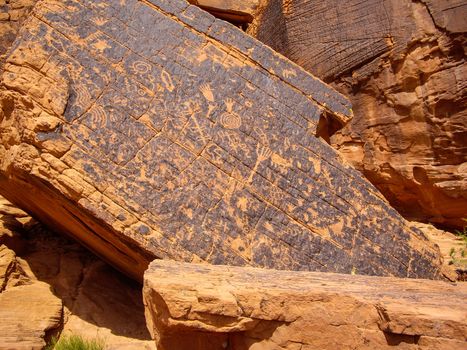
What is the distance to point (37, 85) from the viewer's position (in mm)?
2564

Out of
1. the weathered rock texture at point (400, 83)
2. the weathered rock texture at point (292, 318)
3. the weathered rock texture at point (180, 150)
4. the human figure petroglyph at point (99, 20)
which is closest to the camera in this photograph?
the weathered rock texture at point (292, 318)

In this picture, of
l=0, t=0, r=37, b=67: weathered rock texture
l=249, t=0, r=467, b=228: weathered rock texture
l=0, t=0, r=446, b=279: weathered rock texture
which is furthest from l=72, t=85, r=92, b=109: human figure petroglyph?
l=249, t=0, r=467, b=228: weathered rock texture

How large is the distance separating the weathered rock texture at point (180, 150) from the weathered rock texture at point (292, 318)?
785 millimetres

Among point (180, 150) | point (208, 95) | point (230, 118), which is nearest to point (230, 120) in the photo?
point (230, 118)

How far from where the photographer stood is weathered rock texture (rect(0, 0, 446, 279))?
249 cm

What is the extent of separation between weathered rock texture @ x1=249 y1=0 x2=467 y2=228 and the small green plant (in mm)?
2962

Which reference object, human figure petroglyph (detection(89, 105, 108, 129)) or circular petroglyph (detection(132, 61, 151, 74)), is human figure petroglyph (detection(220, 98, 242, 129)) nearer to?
circular petroglyph (detection(132, 61, 151, 74))

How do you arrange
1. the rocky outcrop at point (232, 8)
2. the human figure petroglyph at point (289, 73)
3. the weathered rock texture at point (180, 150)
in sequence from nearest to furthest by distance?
the weathered rock texture at point (180, 150), the human figure petroglyph at point (289, 73), the rocky outcrop at point (232, 8)

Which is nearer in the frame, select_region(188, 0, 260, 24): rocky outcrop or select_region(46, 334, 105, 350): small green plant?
select_region(46, 334, 105, 350): small green plant

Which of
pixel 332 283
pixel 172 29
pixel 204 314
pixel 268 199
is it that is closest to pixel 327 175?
pixel 268 199

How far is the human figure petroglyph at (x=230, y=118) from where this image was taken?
2.80 metres

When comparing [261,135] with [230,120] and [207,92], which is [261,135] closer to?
[230,120]

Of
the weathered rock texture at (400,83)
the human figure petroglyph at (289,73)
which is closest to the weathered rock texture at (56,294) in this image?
the human figure petroglyph at (289,73)

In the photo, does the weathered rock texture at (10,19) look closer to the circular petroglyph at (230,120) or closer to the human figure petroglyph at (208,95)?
the human figure petroglyph at (208,95)
